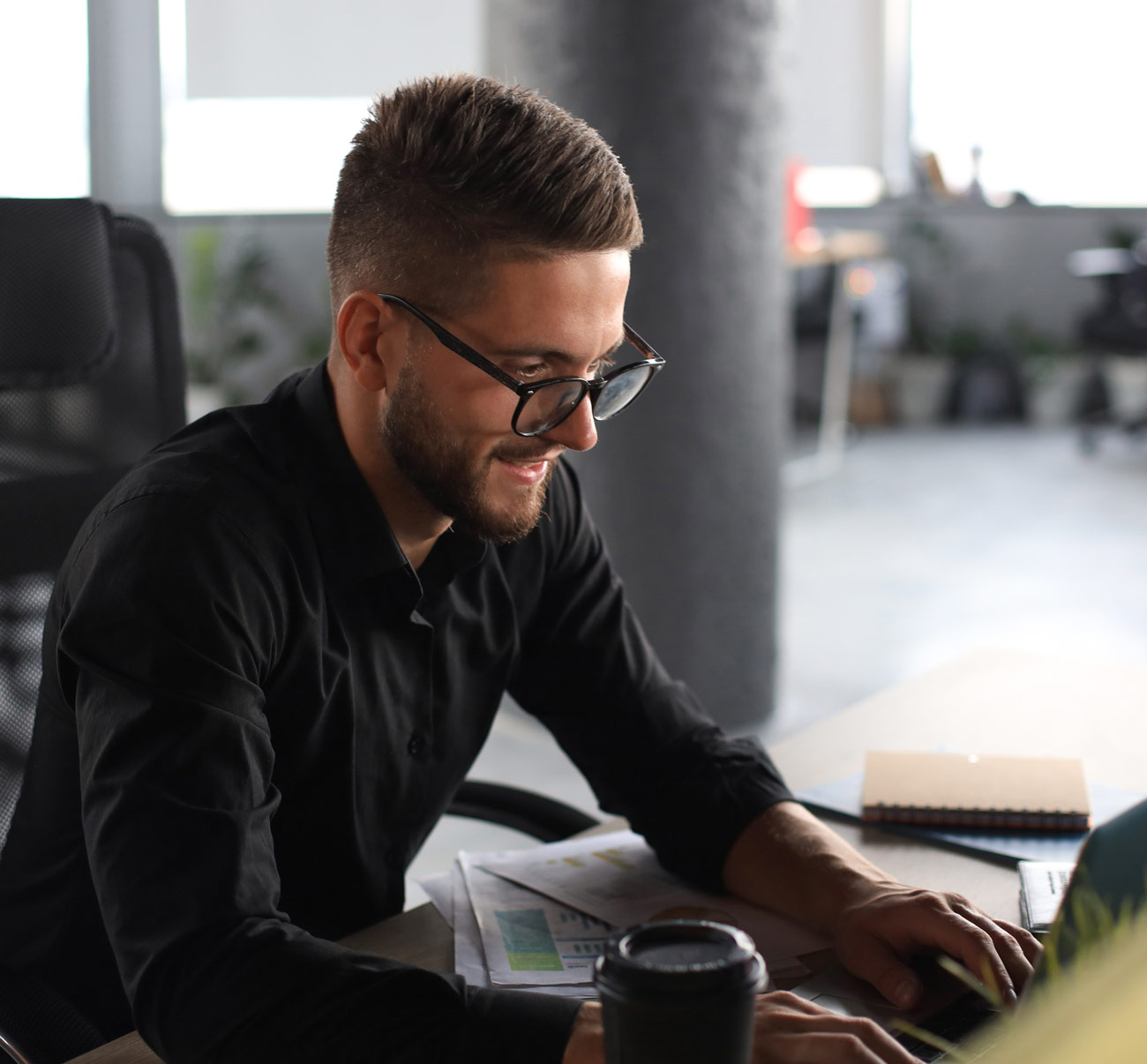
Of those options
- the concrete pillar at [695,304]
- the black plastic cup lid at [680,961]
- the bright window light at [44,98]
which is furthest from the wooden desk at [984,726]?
the bright window light at [44,98]

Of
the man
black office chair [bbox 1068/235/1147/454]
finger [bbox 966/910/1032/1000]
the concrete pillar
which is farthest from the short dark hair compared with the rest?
black office chair [bbox 1068/235/1147/454]

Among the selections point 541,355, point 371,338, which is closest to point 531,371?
point 541,355

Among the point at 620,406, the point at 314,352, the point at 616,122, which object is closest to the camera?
the point at 620,406

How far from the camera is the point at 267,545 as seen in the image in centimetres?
97

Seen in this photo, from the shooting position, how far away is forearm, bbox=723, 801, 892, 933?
0.98 meters

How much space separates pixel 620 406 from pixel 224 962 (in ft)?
1.77

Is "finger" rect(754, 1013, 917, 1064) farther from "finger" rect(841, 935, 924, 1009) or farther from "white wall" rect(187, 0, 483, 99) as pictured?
"white wall" rect(187, 0, 483, 99)

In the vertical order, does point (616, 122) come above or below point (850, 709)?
above

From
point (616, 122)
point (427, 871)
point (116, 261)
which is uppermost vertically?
point (616, 122)

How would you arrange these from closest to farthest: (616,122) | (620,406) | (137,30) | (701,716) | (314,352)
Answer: (620,406) → (701,716) → (616,122) → (137,30) → (314,352)

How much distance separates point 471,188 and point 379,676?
0.37m

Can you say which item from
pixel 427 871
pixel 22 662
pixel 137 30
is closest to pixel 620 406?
pixel 22 662

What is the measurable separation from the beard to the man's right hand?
0.42 metres

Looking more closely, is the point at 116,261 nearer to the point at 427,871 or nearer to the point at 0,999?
the point at 0,999
